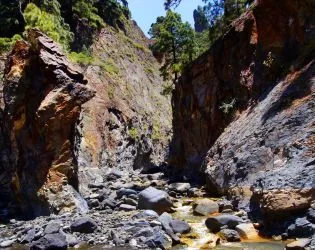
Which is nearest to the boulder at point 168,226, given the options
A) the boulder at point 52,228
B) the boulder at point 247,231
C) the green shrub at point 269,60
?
the boulder at point 247,231

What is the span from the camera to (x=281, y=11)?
2316 cm

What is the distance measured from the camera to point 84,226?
14.0m

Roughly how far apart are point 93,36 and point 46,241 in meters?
43.1

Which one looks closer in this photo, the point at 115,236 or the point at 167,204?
the point at 115,236

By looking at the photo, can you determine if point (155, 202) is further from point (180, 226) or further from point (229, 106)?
point (229, 106)

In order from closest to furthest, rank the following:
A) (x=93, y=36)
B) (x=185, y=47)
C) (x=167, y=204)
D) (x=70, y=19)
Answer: (x=167, y=204), (x=185, y=47), (x=70, y=19), (x=93, y=36)

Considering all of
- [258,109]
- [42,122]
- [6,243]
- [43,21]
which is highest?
[43,21]

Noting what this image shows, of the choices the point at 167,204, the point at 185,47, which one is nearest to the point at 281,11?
the point at 167,204

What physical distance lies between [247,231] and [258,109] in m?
8.71

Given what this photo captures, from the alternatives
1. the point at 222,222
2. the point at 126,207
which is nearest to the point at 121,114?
the point at 126,207

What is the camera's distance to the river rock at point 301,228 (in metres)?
11.4

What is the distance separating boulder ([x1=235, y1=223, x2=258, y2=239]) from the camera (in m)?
12.5

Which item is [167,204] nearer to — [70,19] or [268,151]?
[268,151]

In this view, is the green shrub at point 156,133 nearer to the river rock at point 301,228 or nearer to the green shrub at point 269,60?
the green shrub at point 269,60
